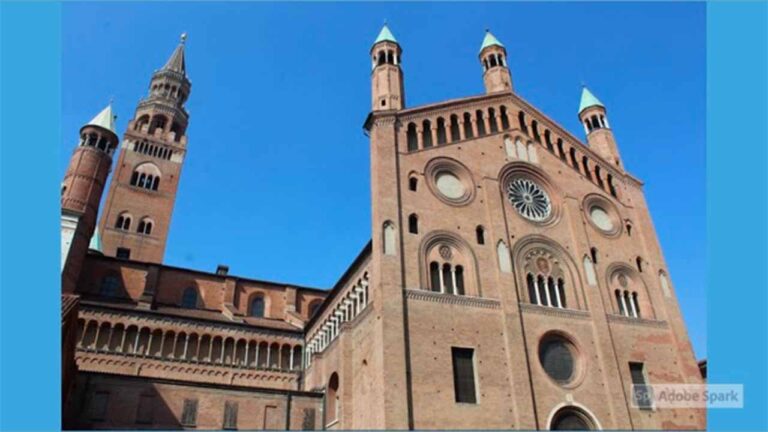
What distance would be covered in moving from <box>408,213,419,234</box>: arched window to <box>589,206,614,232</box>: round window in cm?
977

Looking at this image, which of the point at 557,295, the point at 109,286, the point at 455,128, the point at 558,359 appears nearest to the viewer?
the point at 558,359

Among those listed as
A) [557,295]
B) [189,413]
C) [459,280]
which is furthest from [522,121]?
[189,413]

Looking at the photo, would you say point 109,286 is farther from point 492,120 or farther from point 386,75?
point 492,120

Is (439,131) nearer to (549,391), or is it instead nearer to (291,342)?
(549,391)

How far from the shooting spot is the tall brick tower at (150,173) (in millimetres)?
41156

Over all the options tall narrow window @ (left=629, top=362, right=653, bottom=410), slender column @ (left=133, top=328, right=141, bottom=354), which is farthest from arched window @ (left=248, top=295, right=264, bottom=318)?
tall narrow window @ (left=629, top=362, right=653, bottom=410)

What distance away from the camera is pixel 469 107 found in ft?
80.5

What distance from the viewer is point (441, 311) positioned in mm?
18094

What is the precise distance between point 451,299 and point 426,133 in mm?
8164

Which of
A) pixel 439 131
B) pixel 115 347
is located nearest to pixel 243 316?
pixel 115 347

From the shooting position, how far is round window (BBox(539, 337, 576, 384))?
1892 cm

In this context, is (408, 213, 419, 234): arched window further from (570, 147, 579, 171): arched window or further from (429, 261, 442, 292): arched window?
(570, 147, 579, 171): arched window

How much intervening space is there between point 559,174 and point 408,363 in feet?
44.1

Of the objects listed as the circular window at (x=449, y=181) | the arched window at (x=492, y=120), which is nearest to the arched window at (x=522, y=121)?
the arched window at (x=492, y=120)
